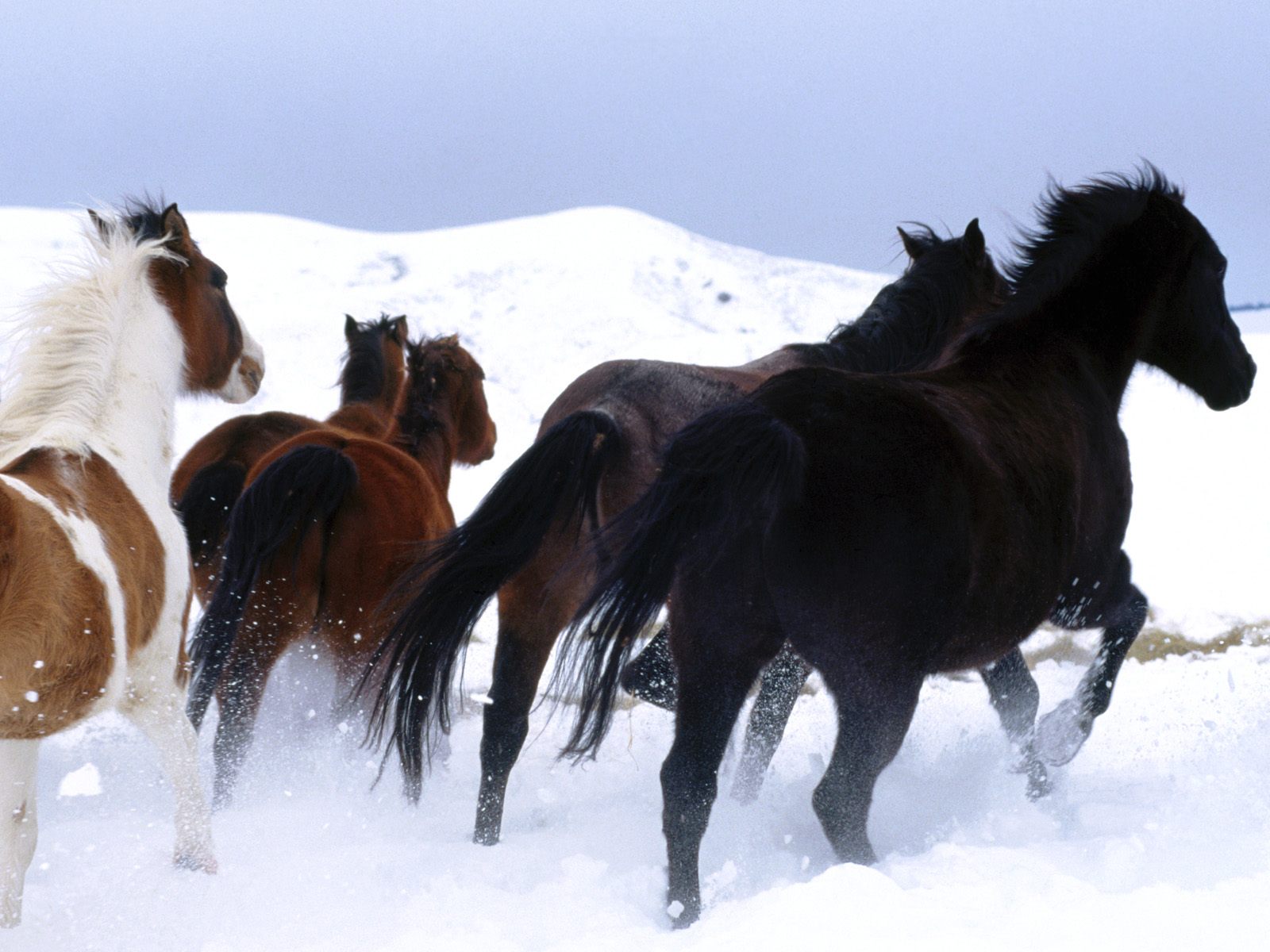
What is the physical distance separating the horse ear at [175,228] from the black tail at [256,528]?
0.86m

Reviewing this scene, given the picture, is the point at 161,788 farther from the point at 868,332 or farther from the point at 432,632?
the point at 868,332

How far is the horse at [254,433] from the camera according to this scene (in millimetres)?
5230

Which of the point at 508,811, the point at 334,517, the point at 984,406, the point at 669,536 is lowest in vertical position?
the point at 508,811

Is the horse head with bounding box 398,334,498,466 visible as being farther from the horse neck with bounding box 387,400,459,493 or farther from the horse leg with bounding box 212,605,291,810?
the horse leg with bounding box 212,605,291,810

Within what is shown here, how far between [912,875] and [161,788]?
3.24 meters

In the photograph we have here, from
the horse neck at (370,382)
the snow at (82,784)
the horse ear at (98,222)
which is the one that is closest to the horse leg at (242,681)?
the snow at (82,784)

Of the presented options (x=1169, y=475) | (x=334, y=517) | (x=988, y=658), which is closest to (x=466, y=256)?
(x=1169, y=475)

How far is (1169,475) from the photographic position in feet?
40.0

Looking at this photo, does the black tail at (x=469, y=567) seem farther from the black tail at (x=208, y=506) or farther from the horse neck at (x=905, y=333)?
the black tail at (x=208, y=506)

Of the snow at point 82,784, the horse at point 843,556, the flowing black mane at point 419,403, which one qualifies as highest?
the horse at point 843,556

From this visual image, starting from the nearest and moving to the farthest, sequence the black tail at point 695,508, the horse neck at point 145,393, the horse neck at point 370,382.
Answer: the black tail at point 695,508
the horse neck at point 145,393
the horse neck at point 370,382

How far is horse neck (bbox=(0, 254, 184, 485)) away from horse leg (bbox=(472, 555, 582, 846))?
4.03 ft

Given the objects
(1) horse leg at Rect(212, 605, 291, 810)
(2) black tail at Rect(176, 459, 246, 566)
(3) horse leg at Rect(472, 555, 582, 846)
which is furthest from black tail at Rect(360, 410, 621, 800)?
(2) black tail at Rect(176, 459, 246, 566)

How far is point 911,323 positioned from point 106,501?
2961 mm
